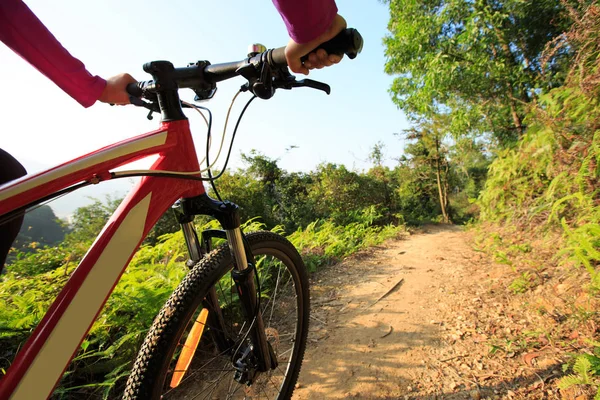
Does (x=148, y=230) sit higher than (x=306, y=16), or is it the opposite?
(x=306, y=16)

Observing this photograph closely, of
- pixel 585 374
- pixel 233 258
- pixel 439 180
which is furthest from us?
pixel 439 180

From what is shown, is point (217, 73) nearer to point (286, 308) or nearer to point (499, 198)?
point (286, 308)

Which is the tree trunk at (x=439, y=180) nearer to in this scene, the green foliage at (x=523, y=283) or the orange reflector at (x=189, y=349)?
the green foliage at (x=523, y=283)

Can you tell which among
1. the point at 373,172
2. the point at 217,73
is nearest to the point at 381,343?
the point at 217,73

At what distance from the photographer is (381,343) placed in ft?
7.27

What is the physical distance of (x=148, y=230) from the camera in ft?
3.50

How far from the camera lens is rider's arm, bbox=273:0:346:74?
692mm

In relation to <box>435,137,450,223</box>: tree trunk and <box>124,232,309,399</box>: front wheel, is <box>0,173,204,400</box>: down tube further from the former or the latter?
<box>435,137,450,223</box>: tree trunk

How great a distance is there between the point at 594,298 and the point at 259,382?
8.19 ft

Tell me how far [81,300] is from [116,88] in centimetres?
98

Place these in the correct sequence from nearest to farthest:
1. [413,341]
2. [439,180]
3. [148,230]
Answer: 1. [148,230]
2. [413,341]
3. [439,180]

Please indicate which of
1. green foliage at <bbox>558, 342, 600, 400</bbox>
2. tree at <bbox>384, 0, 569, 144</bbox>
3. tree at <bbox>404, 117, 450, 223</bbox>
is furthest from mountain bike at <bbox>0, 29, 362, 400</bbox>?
tree at <bbox>404, 117, 450, 223</bbox>

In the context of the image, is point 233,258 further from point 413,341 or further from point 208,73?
point 413,341

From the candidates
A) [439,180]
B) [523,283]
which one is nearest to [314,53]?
[523,283]
